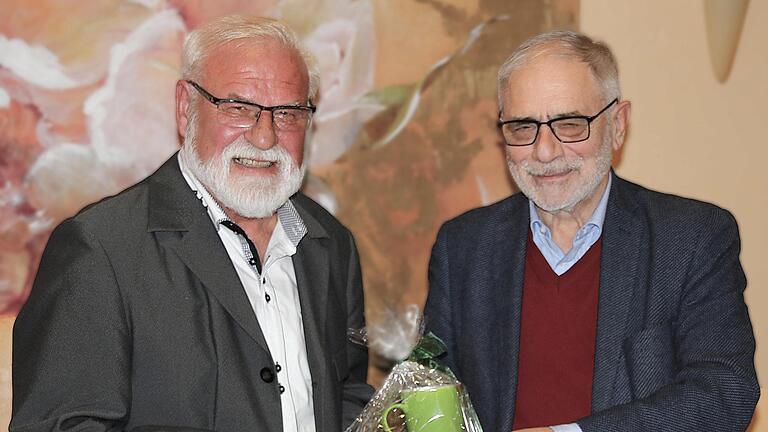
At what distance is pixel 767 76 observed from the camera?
13.5 ft

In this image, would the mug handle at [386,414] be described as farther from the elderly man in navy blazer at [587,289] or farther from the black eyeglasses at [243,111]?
the black eyeglasses at [243,111]

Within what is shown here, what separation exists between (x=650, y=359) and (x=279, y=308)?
0.97m

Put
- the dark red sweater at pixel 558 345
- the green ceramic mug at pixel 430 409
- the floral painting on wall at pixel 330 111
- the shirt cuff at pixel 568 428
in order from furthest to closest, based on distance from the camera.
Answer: the floral painting on wall at pixel 330 111
the dark red sweater at pixel 558 345
the shirt cuff at pixel 568 428
the green ceramic mug at pixel 430 409

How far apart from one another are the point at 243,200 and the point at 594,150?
3.11 ft

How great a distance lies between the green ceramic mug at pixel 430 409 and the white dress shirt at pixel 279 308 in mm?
435

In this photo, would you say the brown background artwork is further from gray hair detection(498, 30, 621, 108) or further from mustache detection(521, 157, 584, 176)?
gray hair detection(498, 30, 621, 108)

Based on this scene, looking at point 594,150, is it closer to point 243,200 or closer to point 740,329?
point 740,329

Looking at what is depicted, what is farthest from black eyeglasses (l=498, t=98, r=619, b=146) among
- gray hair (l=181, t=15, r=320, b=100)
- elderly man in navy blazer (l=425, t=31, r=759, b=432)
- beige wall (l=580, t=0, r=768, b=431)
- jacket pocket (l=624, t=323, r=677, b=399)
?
beige wall (l=580, t=0, r=768, b=431)

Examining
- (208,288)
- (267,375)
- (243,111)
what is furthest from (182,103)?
(267,375)

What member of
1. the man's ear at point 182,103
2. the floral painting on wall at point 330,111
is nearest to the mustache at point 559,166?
the man's ear at point 182,103

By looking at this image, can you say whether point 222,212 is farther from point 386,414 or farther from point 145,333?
point 386,414

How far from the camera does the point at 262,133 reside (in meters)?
2.46

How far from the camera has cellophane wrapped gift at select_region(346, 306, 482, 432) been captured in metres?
2.04

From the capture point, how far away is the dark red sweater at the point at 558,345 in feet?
7.95
